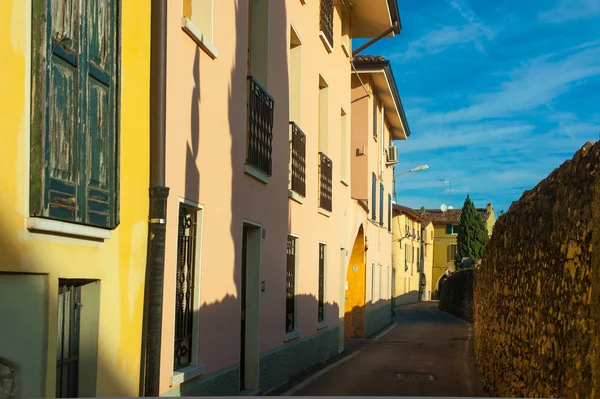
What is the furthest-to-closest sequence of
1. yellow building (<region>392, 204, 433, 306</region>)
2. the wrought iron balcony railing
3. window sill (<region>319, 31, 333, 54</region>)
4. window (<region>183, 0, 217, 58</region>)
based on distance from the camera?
yellow building (<region>392, 204, 433, 306</region>), window sill (<region>319, 31, 333, 54</region>), the wrought iron balcony railing, window (<region>183, 0, 217, 58</region>)

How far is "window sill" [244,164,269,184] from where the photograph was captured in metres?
9.98

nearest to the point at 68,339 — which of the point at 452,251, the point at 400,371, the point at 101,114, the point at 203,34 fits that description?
the point at 101,114

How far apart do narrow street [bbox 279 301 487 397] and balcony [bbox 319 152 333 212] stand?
3162 millimetres

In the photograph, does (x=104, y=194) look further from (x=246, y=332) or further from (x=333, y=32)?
(x=333, y=32)

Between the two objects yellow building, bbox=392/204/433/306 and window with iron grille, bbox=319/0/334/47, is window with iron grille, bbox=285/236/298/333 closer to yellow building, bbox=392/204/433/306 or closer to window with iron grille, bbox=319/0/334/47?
window with iron grille, bbox=319/0/334/47

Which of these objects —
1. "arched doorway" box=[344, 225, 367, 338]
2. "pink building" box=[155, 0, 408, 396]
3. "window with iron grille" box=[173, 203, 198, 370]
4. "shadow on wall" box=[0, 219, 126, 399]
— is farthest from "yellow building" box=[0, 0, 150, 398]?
"arched doorway" box=[344, 225, 367, 338]

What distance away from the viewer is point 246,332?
35.1 ft

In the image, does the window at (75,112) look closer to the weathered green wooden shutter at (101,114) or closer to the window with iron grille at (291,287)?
the weathered green wooden shutter at (101,114)

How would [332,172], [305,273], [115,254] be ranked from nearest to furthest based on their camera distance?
[115,254] → [305,273] → [332,172]

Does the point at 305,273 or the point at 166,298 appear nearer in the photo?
the point at 166,298

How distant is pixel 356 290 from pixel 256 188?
1287cm

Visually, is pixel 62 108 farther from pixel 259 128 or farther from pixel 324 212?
pixel 324 212

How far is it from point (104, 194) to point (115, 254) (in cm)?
55

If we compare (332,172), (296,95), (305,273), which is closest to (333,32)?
(332,172)
